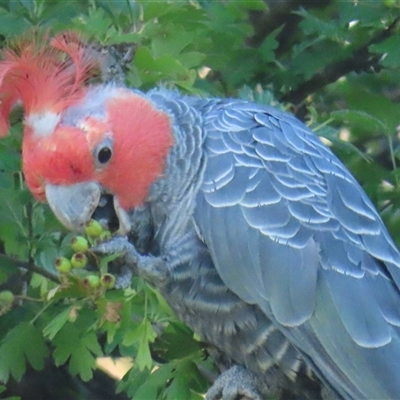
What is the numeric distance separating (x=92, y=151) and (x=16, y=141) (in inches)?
11.2

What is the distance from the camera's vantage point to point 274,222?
2.33m

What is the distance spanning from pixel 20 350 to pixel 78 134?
616 millimetres

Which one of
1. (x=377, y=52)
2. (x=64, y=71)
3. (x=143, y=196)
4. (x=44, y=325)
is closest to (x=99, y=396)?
(x=44, y=325)

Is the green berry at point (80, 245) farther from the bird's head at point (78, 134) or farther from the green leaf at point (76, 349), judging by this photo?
the green leaf at point (76, 349)

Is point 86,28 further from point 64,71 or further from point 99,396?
point 99,396

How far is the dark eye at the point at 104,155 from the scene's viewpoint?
2.32 m

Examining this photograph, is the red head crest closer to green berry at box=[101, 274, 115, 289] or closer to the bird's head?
the bird's head

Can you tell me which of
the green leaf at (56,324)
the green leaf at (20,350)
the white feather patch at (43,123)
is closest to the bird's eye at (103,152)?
the white feather patch at (43,123)

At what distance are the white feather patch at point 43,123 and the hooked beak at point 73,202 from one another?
0.46 feet

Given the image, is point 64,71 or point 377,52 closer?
point 64,71

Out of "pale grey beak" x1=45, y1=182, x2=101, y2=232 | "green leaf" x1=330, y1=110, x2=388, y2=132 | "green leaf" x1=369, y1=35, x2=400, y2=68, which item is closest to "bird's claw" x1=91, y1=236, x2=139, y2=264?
"pale grey beak" x1=45, y1=182, x2=101, y2=232

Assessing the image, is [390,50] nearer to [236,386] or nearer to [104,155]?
[104,155]

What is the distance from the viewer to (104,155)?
2330mm

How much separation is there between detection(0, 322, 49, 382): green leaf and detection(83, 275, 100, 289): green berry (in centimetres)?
37
